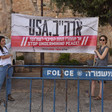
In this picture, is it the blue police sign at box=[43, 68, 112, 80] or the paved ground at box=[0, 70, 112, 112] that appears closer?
the blue police sign at box=[43, 68, 112, 80]

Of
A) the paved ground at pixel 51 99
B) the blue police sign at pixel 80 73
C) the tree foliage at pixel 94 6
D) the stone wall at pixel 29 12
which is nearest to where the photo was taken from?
the blue police sign at pixel 80 73

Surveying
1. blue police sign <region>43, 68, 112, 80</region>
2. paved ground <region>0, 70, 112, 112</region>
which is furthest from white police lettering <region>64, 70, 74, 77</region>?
paved ground <region>0, 70, 112, 112</region>

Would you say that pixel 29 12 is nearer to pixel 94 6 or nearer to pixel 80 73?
pixel 94 6

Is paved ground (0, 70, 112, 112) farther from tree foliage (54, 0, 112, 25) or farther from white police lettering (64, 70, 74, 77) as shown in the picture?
tree foliage (54, 0, 112, 25)

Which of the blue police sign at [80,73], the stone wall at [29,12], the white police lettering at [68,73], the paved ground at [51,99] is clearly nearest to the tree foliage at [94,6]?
the paved ground at [51,99]

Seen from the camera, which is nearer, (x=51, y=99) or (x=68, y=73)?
(x=68, y=73)

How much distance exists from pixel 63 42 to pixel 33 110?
2.55 meters

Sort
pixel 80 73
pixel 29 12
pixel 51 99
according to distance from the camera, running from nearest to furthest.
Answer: pixel 80 73, pixel 51 99, pixel 29 12

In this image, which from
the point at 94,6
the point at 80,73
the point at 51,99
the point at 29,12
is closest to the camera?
the point at 80,73

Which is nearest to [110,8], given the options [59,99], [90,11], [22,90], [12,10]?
[90,11]

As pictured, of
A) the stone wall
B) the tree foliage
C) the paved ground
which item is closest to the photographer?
the paved ground

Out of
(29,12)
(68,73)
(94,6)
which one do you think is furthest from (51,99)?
(29,12)

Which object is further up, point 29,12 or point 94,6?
point 94,6

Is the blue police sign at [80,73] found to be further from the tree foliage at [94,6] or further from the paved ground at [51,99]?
the tree foliage at [94,6]
